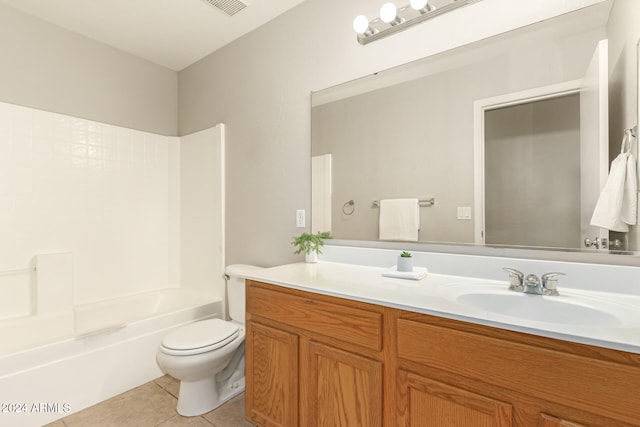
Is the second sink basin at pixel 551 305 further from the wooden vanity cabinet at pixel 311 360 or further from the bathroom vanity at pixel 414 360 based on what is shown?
the wooden vanity cabinet at pixel 311 360

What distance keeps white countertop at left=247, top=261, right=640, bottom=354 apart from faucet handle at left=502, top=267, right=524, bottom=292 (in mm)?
33

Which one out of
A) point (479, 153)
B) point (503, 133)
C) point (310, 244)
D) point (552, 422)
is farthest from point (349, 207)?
point (552, 422)

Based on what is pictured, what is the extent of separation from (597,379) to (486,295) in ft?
1.49

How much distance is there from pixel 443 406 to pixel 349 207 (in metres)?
1.10

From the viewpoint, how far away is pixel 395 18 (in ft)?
5.13

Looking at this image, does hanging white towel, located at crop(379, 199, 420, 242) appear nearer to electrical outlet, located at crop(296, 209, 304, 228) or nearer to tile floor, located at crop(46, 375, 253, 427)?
electrical outlet, located at crop(296, 209, 304, 228)

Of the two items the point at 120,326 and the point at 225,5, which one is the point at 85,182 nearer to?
the point at 120,326

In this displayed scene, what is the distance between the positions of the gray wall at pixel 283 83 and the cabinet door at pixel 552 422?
144 cm

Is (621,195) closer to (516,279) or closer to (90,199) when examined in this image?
(516,279)

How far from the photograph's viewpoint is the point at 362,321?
1179 millimetres

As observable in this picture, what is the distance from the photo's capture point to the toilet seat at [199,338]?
169cm

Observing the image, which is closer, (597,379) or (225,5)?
(597,379)

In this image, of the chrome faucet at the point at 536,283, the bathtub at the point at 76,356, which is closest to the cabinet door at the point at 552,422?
the chrome faucet at the point at 536,283

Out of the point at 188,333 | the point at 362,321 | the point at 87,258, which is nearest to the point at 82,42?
the point at 87,258
